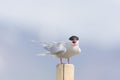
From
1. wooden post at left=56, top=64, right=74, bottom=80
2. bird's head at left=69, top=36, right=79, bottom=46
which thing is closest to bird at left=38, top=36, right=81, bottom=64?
bird's head at left=69, top=36, right=79, bottom=46

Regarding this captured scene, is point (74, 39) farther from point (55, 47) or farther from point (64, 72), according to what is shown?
point (64, 72)

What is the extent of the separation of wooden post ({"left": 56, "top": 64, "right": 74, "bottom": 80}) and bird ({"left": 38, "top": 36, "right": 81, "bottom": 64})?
0.40 metres

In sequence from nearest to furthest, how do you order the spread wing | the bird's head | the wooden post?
the wooden post < the bird's head < the spread wing

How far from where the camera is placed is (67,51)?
4.35 metres

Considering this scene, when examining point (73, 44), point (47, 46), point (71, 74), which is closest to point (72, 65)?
point (71, 74)

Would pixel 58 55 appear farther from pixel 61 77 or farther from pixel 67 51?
pixel 61 77

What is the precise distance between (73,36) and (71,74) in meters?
0.66

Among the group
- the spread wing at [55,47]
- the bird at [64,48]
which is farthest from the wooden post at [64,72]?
the spread wing at [55,47]

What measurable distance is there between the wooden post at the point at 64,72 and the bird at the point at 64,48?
0.40 meters

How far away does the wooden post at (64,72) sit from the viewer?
12.1 ft

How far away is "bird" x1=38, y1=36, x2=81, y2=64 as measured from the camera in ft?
13.8

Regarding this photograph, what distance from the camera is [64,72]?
3719 mm

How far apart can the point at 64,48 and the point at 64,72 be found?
0.71m

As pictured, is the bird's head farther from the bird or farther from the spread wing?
the spread wing
